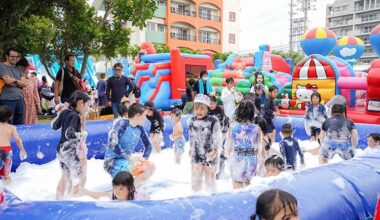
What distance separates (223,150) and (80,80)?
248 centimetres

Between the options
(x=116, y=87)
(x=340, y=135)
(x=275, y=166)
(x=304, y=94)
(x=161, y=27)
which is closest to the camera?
(x=275, y=166)

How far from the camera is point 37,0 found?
512 centimetres

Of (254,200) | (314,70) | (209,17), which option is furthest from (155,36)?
(254,200)

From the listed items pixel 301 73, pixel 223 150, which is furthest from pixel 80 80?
pixel 301 73

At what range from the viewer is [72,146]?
13.6ft

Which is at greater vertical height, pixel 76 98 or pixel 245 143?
pixel 76 98

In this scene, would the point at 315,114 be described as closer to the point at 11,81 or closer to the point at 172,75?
the point at 11,81

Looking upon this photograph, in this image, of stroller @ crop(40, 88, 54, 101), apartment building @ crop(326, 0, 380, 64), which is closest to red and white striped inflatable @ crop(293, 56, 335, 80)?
stroller @ crop(40, 88, 54, 101)

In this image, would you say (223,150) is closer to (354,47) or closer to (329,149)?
(329,149)

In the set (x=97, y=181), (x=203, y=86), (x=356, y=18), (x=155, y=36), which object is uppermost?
(x=356, y=18)

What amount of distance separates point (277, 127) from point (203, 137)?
454 centimetres

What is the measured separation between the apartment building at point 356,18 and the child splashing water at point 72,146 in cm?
5803

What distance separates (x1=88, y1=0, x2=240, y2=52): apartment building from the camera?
3266 centimetres

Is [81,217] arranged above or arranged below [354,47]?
below
